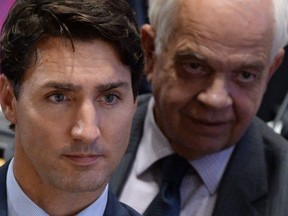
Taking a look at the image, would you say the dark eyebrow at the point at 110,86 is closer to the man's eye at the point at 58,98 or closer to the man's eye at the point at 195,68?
the man's eye at the point at 58,98

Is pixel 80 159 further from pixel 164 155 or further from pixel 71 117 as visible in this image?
pixel 164 155

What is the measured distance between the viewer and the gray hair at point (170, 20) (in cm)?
121

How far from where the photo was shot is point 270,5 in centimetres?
121

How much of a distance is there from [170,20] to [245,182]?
31 centimetres

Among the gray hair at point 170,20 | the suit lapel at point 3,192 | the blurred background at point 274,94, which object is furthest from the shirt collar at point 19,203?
the blurred background at point 274,94

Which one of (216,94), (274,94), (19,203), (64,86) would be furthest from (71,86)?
(274,94)

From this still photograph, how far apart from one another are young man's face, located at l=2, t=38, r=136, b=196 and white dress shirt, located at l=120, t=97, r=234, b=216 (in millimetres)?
453

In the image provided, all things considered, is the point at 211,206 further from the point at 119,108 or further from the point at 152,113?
the point at 119,108

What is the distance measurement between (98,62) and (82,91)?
0.12 ft

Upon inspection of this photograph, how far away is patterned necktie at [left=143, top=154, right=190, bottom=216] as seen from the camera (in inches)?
46.6

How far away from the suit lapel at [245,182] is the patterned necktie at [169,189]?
2.8 inches

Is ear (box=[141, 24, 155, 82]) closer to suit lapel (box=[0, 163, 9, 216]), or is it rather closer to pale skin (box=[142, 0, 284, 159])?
pale skin (box=[142, 0, 284, 159])

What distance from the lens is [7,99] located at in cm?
82

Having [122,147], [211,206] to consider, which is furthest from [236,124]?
[122,147]
